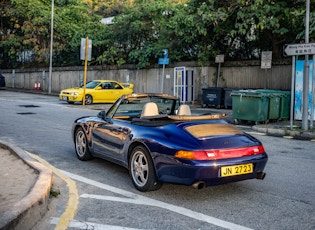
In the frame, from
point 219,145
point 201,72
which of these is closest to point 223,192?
point 219,145

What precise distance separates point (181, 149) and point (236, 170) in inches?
29.0

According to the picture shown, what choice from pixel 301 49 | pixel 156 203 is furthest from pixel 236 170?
pixel 301 49

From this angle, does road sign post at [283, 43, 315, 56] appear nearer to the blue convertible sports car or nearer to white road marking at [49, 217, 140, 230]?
the blue convertible sports car

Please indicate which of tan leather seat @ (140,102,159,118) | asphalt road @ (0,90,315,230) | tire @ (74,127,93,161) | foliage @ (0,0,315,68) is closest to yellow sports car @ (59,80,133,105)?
foliage @ (0,0,315,68)

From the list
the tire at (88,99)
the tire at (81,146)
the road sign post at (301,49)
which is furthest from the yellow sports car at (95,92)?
the tire at (81,146)

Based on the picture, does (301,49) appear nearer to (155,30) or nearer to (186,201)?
(186,201)

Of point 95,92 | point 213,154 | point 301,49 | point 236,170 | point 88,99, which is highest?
point 301,49

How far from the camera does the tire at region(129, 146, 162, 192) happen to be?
524 centimetres

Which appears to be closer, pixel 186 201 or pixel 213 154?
pixel 213 154

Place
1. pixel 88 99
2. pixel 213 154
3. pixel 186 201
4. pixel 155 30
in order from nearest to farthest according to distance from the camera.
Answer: pixel 213 154 < pixel 186 201 < pixel 88 99 < pixel 155 30

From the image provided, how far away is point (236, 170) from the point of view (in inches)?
198

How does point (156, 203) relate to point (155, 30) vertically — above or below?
below

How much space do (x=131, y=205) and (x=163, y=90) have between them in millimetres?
19765

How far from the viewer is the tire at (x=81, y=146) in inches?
286
